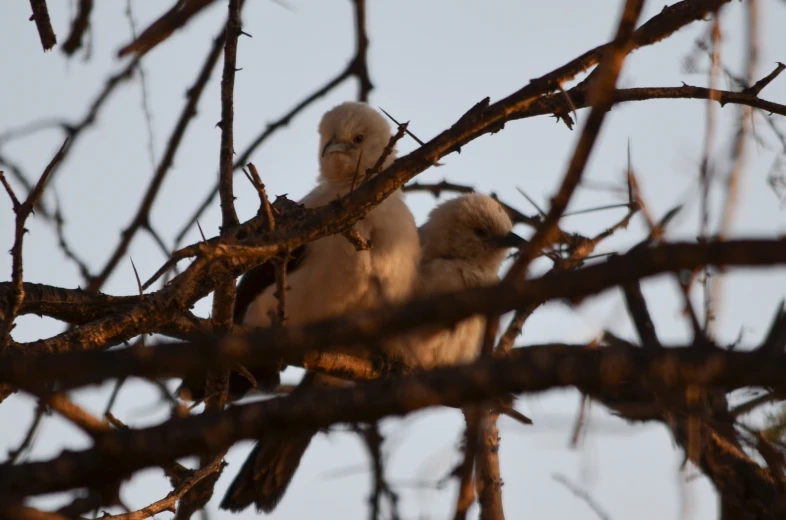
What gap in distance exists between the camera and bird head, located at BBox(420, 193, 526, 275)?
21.1 feet

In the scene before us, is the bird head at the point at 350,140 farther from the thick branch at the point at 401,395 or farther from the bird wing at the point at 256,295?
the thick branch at the point at 401,395

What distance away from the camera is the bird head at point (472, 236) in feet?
21.1

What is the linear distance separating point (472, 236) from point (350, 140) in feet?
3.51

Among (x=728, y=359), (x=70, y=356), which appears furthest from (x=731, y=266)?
(x=70, y=356)

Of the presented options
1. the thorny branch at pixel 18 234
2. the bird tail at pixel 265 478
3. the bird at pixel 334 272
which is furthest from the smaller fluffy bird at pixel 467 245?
the thorny branch at pixel 18 234

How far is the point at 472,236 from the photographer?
645 cm

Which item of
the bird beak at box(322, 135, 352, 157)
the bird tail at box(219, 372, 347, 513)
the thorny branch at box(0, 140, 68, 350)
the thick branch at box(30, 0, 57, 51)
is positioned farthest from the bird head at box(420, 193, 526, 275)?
the thorny branch at box(0, 140, 68, 350)

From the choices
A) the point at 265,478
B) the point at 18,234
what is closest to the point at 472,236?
the point at 265,478

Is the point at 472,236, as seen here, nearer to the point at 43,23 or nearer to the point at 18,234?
the point at 43,23

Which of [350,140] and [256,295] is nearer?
[256,295]

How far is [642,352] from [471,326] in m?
4.24

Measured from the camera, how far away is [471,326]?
588cm

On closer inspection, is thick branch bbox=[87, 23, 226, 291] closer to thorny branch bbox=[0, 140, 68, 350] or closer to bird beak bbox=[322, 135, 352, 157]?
bird beak bbox=[322, 135, 352, 157]

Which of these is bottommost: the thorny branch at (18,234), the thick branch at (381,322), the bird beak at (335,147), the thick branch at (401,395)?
the thick branch at (401,395)
